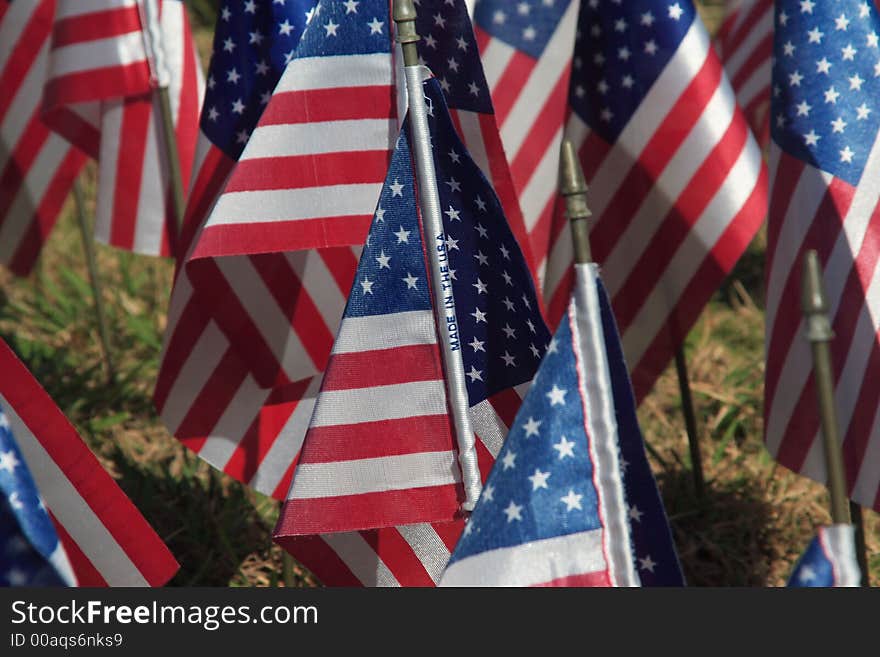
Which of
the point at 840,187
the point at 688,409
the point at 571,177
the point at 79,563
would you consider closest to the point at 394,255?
the point at 571,177

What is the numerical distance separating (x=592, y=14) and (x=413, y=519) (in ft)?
7.29

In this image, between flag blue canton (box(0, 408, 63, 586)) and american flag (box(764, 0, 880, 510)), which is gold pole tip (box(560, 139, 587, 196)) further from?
american flag (box(764, 0, 880, 510))

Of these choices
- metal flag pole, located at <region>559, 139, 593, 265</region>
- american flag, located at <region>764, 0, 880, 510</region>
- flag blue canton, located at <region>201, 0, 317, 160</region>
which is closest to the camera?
metal flag pole, located at <region>559, 139, 593, 265</region>

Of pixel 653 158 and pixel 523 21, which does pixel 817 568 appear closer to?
pixel 653 158

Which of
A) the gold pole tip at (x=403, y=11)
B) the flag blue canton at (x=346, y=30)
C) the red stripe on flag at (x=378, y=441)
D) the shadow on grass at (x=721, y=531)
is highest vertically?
the gold pole tip at (x=403, y=11)

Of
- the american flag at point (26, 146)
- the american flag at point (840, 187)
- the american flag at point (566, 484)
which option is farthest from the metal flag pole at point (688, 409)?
the american flag at point (26, 146)

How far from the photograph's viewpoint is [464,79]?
12.5 feet

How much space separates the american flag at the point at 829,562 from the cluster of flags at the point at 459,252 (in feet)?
0.06

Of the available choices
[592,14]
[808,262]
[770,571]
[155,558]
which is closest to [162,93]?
[592,14]

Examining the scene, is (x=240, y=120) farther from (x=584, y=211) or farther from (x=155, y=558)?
(x=584, y=211)

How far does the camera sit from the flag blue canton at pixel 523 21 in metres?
5.86

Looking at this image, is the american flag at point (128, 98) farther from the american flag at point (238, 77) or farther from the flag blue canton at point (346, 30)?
the flag blue canton at point (346, 30)

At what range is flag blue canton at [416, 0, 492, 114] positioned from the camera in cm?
376

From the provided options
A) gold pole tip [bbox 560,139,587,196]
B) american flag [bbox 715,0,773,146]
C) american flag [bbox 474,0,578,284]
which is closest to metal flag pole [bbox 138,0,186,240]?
american flag [bbox 474,0,578,284]
